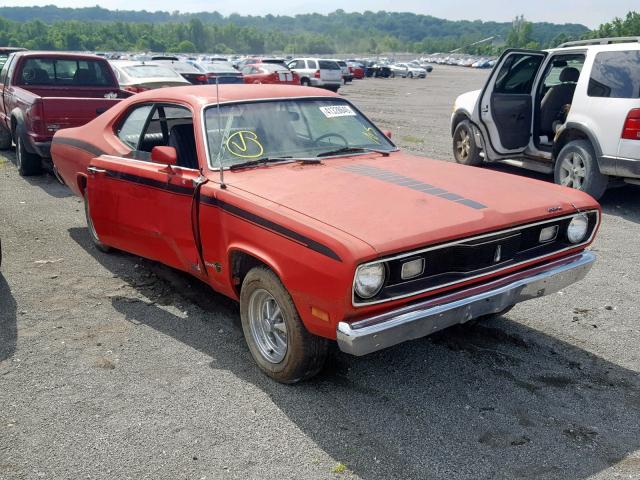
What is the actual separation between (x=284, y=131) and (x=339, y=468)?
2414 mm

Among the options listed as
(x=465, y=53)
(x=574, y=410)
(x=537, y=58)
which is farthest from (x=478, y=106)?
(x=465, y=53)

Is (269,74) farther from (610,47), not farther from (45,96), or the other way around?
(610,47)

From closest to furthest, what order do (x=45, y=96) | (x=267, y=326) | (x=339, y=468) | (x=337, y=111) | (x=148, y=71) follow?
1. (x=339, y=468)
2. (x=267, y=326)
3. (x=337, y=111)
4. (x=45, y=96)
5. (x=148, y=71)

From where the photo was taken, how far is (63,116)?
8.22 meters

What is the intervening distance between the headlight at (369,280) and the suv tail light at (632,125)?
525cm

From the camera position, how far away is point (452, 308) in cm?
316

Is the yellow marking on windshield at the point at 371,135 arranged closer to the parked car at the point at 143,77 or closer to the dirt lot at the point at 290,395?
the dirt lot at the point at 290,395

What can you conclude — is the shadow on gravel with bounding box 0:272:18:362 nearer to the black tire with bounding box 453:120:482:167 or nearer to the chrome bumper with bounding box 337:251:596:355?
the chrome bumper with bounding box 337:251:596:355

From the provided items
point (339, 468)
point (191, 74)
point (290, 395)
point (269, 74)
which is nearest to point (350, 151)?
point (290, 395)

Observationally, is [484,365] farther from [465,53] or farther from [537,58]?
[465,53]

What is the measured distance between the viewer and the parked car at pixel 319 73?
29.4m

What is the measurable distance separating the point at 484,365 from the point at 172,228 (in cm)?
227

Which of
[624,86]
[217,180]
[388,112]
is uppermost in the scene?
[624,86]

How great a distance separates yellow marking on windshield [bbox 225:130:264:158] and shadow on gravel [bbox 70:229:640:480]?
1.22 m
